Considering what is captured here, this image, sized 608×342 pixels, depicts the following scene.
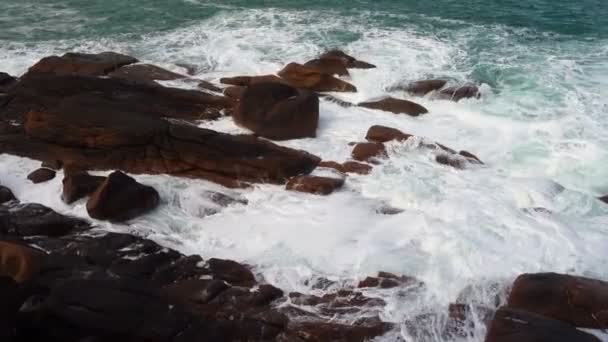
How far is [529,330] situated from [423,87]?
8.84 meters

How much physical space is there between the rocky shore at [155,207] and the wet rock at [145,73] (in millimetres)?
60

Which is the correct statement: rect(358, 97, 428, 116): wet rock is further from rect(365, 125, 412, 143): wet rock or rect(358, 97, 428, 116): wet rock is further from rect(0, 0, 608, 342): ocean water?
rect(365, 125, 412, 143): wet rock

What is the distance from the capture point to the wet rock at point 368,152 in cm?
1176

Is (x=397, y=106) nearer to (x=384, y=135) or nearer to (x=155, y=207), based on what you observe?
(x=384, y=135)

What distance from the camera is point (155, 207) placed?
10.2m

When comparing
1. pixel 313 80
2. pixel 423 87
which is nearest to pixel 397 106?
pixel 423 87

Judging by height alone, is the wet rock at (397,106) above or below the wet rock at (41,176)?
above

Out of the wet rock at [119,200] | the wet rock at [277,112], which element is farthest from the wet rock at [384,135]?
the wet rock at [119,200]

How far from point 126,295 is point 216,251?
72.3 inches

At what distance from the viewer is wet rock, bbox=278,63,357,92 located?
14781 millimetres

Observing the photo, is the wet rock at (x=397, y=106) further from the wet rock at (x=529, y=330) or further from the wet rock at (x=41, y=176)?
the wet rock at (x=41, y=176)

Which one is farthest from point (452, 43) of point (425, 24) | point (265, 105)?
point (265, 105)

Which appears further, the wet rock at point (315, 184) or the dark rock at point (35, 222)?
the wet rock at point (315, 184)

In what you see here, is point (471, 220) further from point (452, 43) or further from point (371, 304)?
point (452, 43)
